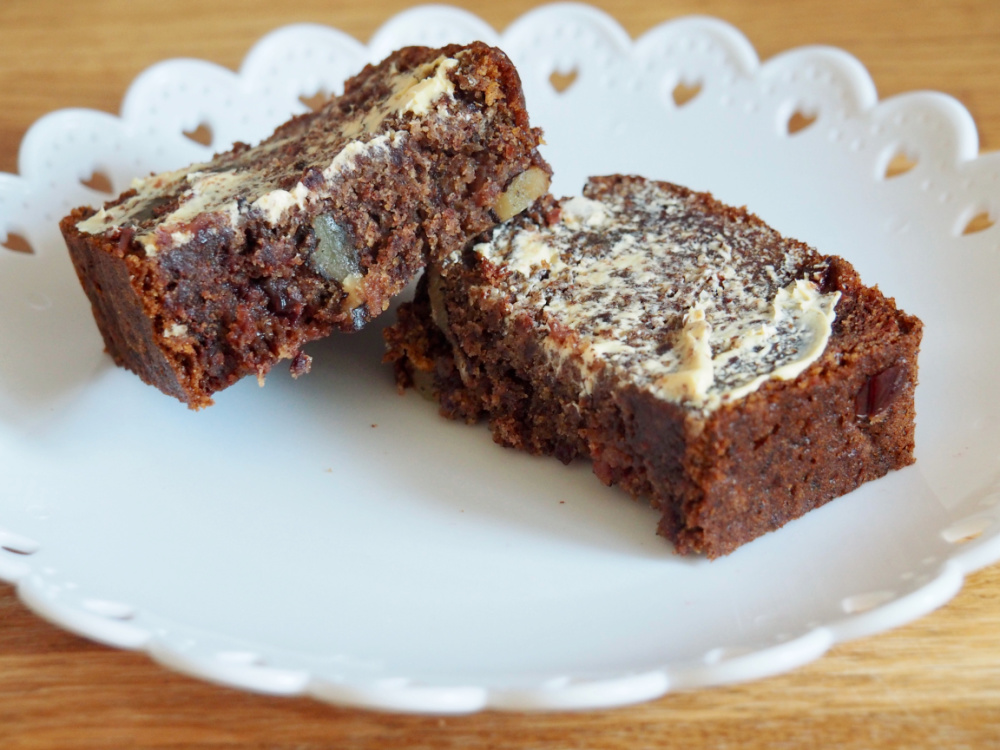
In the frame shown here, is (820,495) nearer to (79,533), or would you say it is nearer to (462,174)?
(462,174)

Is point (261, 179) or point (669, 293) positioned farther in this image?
point (261, 179)

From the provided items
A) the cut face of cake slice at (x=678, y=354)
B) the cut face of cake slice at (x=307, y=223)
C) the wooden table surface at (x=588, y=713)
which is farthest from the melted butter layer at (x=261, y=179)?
the wooden table surface at (x=588, y=713)

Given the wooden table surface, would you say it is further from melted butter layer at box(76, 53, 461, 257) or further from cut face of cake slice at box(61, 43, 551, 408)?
melted butter layer at box(76, 53, 461, 257)

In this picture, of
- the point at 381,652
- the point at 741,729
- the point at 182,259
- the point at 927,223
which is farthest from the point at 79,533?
the point at 927,223

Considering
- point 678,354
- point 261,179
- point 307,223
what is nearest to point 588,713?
point 678,354

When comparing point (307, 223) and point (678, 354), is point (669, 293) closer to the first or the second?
point (678, 354)

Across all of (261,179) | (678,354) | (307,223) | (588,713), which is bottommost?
(588,713)
